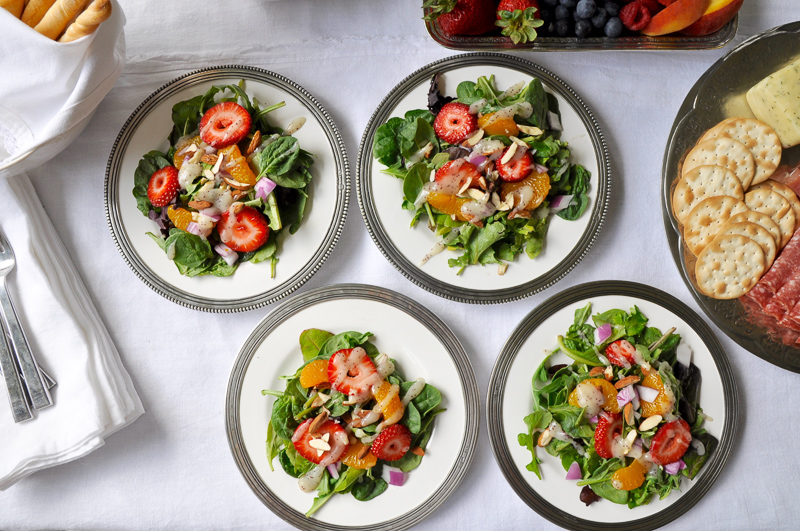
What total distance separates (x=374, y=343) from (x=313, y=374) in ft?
0.57

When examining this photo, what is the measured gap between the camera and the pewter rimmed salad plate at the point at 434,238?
1.31 metres

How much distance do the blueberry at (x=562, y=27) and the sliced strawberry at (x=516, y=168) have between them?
319 millimetres

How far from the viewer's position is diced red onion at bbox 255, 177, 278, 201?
1.29m

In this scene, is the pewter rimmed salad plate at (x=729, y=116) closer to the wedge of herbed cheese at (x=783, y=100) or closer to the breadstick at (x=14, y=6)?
the wedge of herbed cheese at (x=783, y=100)

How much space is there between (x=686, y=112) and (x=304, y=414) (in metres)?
1.25

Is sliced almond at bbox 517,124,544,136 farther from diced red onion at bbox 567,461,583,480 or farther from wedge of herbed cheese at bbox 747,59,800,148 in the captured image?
diced red onion at bbox 567,461,583,480

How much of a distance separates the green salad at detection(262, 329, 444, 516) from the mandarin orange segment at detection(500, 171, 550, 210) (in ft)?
1.72

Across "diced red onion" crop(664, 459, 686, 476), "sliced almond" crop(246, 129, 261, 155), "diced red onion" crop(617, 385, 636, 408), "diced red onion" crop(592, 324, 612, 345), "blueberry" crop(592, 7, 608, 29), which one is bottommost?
"diced red onion" crop(664, 459, 686, 476)

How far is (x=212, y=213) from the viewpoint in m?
1.31

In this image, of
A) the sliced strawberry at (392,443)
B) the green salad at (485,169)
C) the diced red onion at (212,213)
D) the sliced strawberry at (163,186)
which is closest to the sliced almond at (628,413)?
the green salad at (485,169)

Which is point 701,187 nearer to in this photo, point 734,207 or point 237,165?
point 734,207

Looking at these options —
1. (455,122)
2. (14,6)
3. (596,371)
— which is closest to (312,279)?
(455,122)

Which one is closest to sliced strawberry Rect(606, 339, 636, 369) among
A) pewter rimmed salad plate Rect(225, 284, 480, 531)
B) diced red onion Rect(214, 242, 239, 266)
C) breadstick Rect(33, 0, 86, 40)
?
pewter rimmed salad plate Rect(225, 284, 480, 531)

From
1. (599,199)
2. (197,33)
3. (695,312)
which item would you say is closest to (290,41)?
(197,33)
